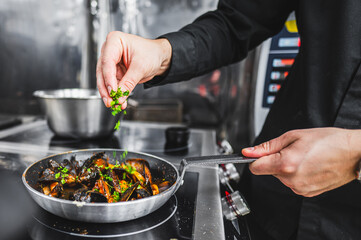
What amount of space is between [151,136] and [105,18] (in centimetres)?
115

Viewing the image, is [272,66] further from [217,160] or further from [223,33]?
[217,160]

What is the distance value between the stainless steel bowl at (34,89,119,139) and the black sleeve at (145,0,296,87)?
38 centimetres

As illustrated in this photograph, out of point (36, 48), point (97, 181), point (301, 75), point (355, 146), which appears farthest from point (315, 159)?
point (36, 48)

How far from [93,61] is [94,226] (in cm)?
172

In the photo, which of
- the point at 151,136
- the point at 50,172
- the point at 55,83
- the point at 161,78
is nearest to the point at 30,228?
the point at 50,172

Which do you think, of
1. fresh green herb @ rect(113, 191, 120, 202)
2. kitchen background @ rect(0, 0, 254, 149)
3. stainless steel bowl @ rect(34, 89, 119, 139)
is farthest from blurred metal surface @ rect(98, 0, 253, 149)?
fresh green herb @ rect(113, 191, 120, 202)

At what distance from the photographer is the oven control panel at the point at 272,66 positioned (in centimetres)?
144

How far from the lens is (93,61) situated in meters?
2.13

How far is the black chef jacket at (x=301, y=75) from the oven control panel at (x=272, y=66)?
0.22 meters

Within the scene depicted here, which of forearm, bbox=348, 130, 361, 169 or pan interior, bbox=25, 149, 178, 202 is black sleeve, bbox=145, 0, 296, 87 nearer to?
pan interior, bbox=25, 149, 178, 202

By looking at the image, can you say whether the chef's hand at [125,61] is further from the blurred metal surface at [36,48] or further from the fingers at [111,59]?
the blurred metal surface at [36,48]

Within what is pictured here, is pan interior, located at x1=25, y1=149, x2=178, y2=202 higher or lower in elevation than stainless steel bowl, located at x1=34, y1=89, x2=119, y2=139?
lower

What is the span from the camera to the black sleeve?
1.08 m

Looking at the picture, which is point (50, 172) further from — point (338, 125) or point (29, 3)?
point (29, 3)
